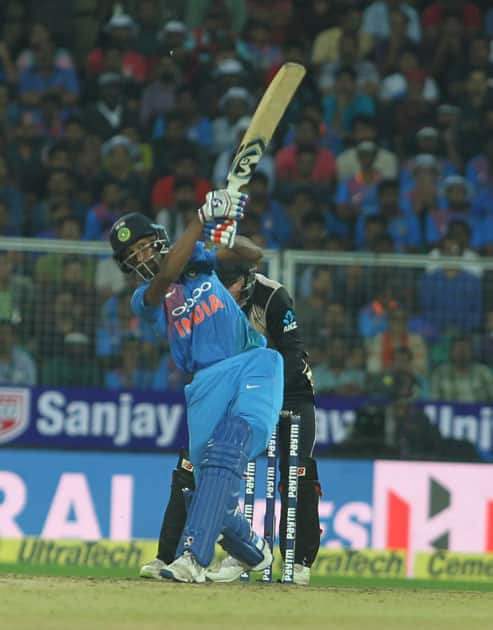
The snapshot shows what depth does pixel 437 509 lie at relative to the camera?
1057 centimetres

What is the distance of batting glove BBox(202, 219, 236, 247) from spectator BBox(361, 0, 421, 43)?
9573 millimetres

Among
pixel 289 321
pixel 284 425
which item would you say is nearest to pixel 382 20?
pixel 289 321

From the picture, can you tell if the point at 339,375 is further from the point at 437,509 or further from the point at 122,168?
the point at 122,168

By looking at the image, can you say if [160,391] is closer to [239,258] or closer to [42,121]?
[42,121]

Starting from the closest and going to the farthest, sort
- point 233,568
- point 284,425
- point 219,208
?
point 219,208 < point 233,568 < point 284,425

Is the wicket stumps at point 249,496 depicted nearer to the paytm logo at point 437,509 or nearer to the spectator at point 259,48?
the paytm logo at point 437,509

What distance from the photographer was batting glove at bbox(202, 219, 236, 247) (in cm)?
697

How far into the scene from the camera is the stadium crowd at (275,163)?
12.5 m

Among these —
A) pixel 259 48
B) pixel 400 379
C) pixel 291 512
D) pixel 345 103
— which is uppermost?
pixel 259 48

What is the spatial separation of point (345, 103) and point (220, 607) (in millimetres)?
9701

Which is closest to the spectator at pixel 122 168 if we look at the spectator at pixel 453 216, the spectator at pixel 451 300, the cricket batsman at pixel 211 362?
the spectator at pixel 453 216

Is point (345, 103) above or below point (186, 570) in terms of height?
above

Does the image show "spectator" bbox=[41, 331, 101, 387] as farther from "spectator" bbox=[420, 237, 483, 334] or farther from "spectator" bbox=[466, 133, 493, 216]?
"spectator" bbox=[466, 133, 493, 216]

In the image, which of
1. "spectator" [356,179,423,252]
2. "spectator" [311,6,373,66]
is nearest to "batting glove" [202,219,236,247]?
"spectator" [356,179,423,252]
